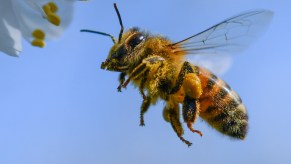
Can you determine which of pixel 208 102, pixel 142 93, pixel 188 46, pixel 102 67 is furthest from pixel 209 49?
pixel 102 67

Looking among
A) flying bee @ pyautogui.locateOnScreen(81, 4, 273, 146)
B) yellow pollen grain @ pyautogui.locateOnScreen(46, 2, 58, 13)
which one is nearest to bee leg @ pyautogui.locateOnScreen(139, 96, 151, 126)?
flying bee @ pyautogui.locateOnScreen(81, 4, 273, 146)

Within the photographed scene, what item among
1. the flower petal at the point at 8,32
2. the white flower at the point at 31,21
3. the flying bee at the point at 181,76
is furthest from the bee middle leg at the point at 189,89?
the flower petal at the point at 8,32

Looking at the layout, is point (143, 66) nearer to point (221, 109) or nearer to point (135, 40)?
point (135, 40)

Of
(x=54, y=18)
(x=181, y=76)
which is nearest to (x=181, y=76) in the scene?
(x=181, y=76)

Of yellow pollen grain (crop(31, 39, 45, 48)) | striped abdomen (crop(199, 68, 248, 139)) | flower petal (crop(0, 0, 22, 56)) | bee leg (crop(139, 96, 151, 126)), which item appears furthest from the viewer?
striped abdomen (crop(199, 68, 248, 139))

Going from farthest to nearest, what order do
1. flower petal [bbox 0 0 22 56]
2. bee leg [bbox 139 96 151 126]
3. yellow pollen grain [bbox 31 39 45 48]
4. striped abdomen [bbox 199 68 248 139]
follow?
striped abdomen [bbox 199 68 248 139] < bee leg [bbox 139 96 151 126] < yellow pollen grain [bbox 31 39 45 48] < flower petal [bbox 0 0 22 56]

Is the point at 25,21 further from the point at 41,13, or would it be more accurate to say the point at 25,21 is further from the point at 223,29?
the point at 223,29

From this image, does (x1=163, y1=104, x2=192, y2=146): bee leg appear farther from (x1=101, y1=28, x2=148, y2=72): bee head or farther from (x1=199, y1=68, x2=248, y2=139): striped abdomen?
(x1=101, y1=28, x2=148, y2=72): bee head

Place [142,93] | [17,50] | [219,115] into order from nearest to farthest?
[17,50], [142,93], [219,115]
